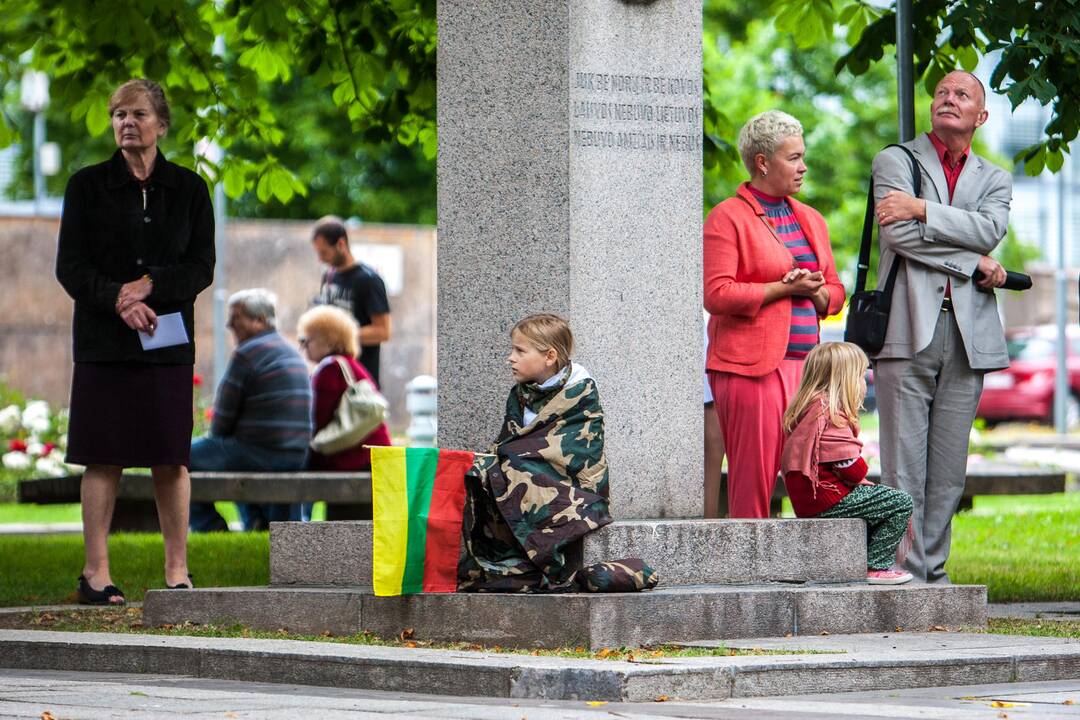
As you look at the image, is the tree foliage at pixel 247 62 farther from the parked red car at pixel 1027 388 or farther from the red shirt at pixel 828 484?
the parked red car at pixel 1027 388

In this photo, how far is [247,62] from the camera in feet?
42.3

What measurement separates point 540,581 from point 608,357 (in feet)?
3.44

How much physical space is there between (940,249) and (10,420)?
548 inches

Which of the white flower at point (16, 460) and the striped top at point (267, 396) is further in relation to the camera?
the white flower at point (16, 460)

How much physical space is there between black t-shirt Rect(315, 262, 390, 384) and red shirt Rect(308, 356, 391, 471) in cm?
60

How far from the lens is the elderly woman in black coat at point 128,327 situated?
895 cm

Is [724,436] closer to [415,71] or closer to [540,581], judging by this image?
[540,581]

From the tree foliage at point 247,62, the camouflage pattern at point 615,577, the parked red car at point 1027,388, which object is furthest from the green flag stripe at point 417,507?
the parked red car at point 1027,388

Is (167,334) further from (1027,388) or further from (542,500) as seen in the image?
(1027,388)

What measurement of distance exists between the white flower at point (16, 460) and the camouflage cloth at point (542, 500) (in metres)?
12.9

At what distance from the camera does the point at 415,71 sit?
489 inches

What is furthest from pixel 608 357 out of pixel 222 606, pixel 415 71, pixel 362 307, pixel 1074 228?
pixel 1074 228

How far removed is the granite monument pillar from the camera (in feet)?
25.7

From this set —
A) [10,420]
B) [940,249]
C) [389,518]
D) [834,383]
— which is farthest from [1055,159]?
[10,420]
